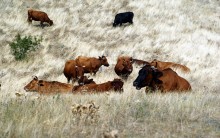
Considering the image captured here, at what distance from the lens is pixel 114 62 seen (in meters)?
25.4

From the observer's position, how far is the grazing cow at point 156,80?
12789 millimetres

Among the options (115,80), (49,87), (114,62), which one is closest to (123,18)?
(114,62)

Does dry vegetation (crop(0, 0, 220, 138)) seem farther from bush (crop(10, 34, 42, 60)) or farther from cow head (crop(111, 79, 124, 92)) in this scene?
cow head (crop(111, 79, 124, 92))

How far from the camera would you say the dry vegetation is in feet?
20.8

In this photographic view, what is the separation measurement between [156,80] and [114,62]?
12.6m

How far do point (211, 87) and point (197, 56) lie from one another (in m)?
8.61

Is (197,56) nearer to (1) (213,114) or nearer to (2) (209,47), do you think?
(2) (209,47)

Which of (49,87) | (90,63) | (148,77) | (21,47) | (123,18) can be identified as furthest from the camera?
(123,18)

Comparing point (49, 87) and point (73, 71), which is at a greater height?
point (49, 87)

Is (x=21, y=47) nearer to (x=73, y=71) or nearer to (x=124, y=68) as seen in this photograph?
(x=73, y=71)

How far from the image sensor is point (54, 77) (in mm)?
23781

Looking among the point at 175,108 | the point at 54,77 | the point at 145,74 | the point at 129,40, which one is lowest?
the point at 54,77

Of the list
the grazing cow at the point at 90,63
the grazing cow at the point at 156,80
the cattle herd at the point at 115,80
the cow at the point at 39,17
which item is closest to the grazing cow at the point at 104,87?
the cattle herd at the point at 115,80

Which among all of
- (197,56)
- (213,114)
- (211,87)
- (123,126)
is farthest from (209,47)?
(123,126)
